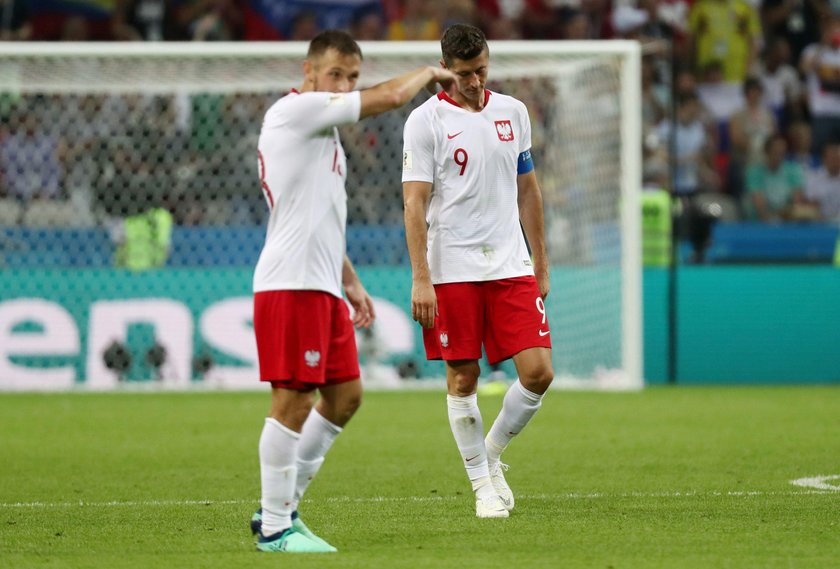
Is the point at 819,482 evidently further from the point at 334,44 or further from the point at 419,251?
the point at 334,44

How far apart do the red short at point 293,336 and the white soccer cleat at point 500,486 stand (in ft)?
4.61

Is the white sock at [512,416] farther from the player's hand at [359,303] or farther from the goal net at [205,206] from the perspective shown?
the goal net at [205,206]

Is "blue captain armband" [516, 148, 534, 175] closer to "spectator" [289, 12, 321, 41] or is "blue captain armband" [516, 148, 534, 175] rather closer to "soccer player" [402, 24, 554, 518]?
"soccer player" [402, 24, 554, 518]

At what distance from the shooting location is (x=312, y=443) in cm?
565

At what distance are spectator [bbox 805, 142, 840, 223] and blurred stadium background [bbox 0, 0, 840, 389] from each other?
2004 mm

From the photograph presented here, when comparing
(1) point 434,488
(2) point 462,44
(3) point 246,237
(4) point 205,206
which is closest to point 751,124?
(3) point 246,237

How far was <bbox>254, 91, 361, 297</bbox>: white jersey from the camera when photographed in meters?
5.29

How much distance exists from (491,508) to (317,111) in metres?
1.98

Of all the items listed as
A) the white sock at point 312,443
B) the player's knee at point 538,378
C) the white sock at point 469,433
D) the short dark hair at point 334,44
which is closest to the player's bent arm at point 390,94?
the short dark hair at point 334,44

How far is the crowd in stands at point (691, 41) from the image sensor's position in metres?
16.8

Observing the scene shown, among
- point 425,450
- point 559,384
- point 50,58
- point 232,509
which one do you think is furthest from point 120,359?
point 232,509

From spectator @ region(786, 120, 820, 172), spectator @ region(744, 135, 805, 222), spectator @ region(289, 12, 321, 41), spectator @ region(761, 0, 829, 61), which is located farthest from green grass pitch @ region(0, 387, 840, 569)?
spectator @ region(761, 0, 829, 61)

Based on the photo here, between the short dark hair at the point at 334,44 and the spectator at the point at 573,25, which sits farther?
the spectator at the point at 573,25

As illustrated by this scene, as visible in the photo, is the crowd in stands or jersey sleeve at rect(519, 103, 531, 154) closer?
jersey sleeve at rect(519, 103, 531, 154)
